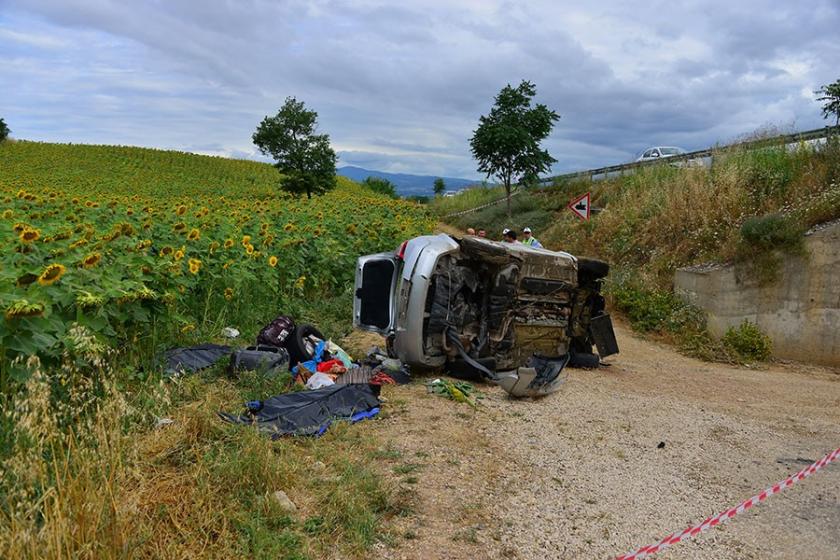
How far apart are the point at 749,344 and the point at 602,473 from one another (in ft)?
25.4

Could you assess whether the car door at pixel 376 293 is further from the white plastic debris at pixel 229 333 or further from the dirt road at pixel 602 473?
the white plastic debris at pixel 229 333

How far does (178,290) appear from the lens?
257 inches

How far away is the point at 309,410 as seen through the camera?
19.0 feet

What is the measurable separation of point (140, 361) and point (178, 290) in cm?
80

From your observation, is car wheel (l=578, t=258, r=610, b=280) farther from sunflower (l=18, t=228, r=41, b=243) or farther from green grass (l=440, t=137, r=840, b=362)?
sunflower (l=18, t=228, r=41, b=243)

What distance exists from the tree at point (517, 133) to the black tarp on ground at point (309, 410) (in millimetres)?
20056

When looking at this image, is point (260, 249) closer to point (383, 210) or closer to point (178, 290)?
point (178, 290)

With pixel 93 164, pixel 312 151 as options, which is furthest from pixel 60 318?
pixel 93 164

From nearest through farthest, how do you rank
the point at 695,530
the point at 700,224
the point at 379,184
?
the point at 695,530, the point at 700,224, the point at 379,184

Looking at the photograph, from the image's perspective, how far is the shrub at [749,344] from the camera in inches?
457

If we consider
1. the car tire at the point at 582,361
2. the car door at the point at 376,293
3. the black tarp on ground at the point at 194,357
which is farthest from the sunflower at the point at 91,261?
the car tire at the point at 582,361

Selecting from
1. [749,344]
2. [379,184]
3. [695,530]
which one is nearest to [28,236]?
[695,530]

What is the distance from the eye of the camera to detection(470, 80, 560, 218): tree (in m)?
25.1

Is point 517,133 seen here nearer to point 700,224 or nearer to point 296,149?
point 700,224
